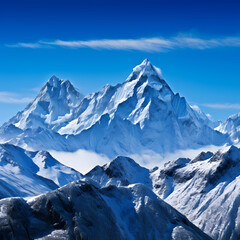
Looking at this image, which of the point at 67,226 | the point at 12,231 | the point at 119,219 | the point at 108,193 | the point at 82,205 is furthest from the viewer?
the point at 108,193

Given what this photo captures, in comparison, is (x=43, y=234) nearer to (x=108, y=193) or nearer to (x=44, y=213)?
(x=44, y=213)

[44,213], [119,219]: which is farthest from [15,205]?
[119,219]

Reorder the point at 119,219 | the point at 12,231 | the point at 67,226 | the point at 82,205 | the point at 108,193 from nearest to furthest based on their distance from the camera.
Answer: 1. the point at 12,231
2. the point at 67,226
3. the point at 82,205
4. the point at 119,219
5. the point at 108,193

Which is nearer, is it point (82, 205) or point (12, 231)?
point (12, 231)

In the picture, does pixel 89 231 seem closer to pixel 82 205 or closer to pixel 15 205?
pixel 82 205

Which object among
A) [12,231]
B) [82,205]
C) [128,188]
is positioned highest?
[128,188]

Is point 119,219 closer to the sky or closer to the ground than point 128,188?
closer to the ground
